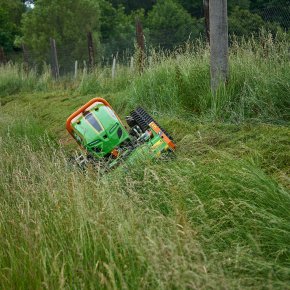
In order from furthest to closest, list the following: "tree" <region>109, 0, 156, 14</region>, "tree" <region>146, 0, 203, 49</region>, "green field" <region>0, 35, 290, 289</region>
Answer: "tree" <region>109, 0, 156, 14</region>
"tree" <region>146, 0, 203, 49</region>
"green field" <region>0, 35, 290, 289</region>

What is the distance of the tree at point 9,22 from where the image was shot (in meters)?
37.7

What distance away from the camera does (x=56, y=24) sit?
26453mm

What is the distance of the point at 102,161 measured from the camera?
4.24 metres

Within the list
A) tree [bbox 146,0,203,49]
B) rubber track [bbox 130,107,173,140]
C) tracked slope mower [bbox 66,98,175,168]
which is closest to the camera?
tracked slope mower [bbox 66,98,175,168]

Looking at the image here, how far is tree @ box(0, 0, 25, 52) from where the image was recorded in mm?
37688

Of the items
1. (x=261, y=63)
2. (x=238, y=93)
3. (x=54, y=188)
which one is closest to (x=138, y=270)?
(x=54, y=188)

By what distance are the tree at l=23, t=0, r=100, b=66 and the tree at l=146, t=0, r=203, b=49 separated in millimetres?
3778

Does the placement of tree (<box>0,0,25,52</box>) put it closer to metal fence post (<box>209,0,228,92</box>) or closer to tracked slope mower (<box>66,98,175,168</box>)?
metal fence post (<box>209,0,228,92</box>)

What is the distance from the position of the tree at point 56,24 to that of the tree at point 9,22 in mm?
10171

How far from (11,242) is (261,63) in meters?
3.72

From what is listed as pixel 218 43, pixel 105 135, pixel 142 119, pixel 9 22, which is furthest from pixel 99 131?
pixel 9 22

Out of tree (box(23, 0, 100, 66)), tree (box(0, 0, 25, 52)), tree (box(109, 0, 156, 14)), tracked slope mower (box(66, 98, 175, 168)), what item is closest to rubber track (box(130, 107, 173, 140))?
tracked slope mower (box(66, 98, 175, 168))

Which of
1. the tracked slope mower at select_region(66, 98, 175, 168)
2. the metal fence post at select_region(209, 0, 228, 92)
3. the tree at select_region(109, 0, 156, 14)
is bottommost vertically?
the tree at select_region(109, 0, 156, 14)

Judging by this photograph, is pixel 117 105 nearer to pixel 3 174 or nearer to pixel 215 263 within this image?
pixel 3 174
